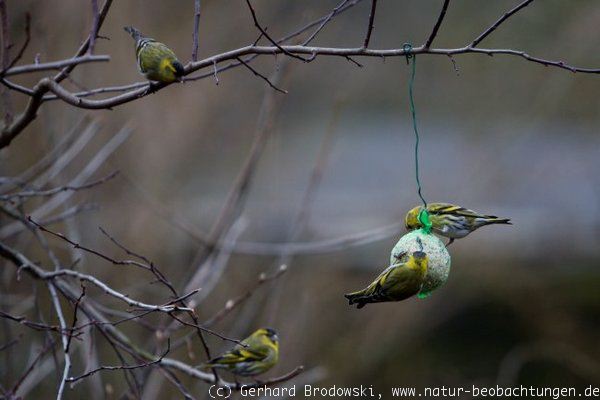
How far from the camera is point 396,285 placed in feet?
9.74

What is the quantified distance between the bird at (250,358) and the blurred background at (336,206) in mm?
612

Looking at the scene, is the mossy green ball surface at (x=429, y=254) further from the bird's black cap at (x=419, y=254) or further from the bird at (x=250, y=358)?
the bird at (x=250, y=358)

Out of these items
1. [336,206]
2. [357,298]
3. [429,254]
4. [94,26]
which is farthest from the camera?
[336,206]

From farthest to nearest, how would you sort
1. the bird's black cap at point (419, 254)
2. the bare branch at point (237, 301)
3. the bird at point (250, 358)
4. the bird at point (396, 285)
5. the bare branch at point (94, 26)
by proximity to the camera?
the bird at point (250, 358) < the bare branch at point (237, 301) < the bird's black cap at point (419, 254) < the bird at point (396, 285) < the bare branch at point (94, 26)

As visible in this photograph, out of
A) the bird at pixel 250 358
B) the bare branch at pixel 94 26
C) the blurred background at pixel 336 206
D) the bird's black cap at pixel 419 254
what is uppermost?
the blurred background at pixel 336 206

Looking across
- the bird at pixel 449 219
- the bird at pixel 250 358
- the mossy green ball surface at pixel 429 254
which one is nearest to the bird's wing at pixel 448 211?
the bird at pixel 449 219

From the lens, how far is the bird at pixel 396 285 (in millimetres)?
2977

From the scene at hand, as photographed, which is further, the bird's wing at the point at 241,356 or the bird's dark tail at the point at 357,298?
the bird's wing at the point at 241,356

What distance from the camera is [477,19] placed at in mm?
11102

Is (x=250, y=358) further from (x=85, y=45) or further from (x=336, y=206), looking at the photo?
(x=336, y=206)

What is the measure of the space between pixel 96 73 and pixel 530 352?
476 centimetres

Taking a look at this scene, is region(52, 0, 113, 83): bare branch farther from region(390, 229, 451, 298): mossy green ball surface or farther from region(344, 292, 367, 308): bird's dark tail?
region(390, 229, 451, 298): mossy green ball surface

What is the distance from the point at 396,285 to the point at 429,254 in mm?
301

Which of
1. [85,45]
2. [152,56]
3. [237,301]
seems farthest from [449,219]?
[85,45]
